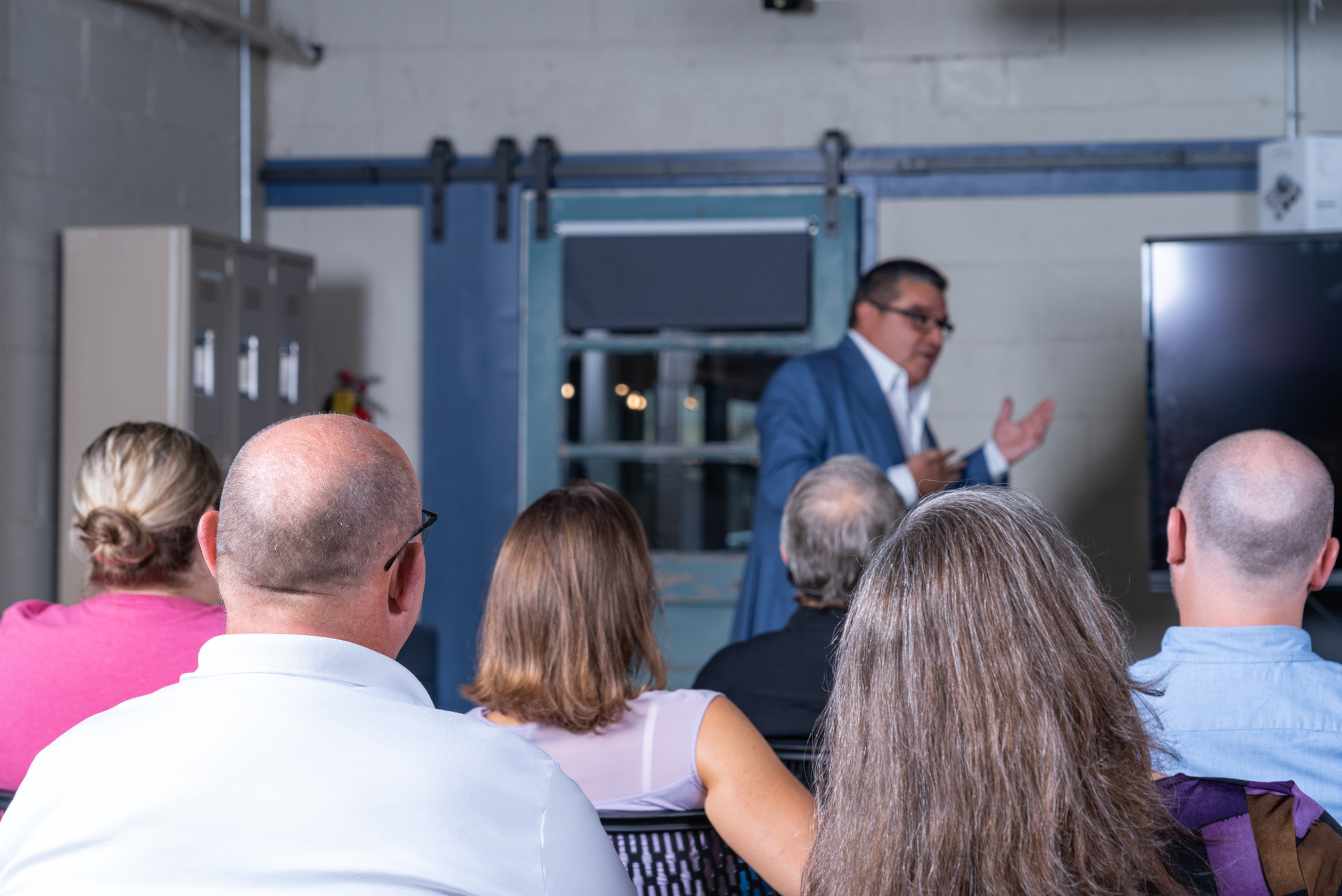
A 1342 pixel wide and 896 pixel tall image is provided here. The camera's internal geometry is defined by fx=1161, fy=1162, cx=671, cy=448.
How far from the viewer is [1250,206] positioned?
3.63 m

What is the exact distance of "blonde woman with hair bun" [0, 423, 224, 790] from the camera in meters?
1.41

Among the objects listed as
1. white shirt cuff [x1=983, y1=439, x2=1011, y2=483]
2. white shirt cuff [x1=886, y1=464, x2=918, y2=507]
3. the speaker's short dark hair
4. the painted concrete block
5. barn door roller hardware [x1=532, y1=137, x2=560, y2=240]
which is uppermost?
the painted concrete block

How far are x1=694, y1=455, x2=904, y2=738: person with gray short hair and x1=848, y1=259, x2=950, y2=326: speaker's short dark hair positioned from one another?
3.51 ft

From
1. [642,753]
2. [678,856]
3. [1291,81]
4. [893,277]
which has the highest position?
[1291,81]

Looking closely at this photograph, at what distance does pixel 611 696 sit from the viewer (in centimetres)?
132

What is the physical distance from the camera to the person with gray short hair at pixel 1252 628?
120cm

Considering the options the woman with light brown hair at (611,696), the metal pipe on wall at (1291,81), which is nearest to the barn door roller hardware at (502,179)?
the metal pipe on wall at (1291,81)

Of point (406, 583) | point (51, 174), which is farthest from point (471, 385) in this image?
point (406, 583)

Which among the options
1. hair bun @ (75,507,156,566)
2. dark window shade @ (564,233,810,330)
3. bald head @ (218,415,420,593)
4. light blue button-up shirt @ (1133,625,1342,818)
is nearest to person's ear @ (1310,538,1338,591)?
light blue button-up shirt @ (1133,625,1342,818)

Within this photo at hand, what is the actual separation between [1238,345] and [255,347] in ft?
8.97

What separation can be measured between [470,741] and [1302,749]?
2.88 feet

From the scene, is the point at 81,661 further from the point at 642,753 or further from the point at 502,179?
the point at 502,179

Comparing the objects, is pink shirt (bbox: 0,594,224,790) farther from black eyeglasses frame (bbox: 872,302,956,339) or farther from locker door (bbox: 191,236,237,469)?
black eyeglasses frame (bbox: 872,302,956,339)

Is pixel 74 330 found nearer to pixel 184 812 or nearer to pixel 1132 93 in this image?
pixel 184 812
